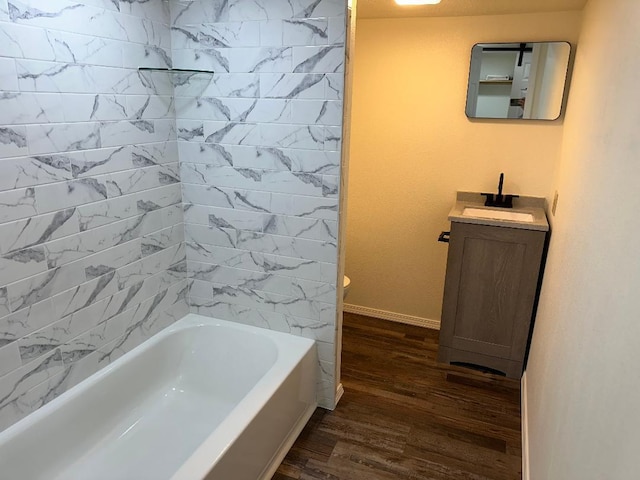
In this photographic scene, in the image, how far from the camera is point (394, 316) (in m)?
3.70

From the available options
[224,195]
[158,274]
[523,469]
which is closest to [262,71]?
[224,195]

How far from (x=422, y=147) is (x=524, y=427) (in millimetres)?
1861

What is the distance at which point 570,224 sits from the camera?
6.45 feet

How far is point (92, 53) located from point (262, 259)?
124cm

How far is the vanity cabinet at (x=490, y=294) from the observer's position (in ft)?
8.98

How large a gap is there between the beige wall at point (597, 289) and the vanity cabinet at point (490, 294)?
0.39 metres

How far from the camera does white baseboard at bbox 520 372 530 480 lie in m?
2.14

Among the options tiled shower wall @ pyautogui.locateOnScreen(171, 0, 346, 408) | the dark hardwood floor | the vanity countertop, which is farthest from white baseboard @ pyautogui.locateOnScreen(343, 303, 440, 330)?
tiled shower wall @ pyautogui.locateOnScreen(171, 0, 346, 408)

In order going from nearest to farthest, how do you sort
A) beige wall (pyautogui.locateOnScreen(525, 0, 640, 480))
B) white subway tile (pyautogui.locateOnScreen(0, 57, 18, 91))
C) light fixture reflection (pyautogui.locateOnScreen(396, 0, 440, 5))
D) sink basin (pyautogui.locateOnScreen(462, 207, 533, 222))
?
beige wall (pyautogui.locateOnScreen(525, 0, 640, 480)) < white subway tile (pyautogui.locateOnScreen(0, 57, 18, 91)) < light fixture reflection (pyautogui.locateOnScreen(396, 0, 440, 5)) < sink basin (pyautogui.locateOnScreen(462, 207, 533, 222))

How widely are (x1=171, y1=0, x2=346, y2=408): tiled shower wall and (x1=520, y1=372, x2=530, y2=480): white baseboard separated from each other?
3.29 feet

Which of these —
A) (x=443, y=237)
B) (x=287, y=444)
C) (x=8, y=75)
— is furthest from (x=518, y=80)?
(x=8, y=75)

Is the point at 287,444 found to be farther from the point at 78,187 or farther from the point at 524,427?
the point at 78,187

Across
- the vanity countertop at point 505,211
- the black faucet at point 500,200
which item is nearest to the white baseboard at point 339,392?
the vanity countertop at point 505,211

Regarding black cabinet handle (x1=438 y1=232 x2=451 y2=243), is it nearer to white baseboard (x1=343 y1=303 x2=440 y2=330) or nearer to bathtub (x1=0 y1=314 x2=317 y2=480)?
white baseboard (x1=343 y1=303 x2=440 y2=330)
